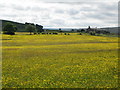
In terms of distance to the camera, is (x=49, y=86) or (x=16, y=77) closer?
(x=49, y=86)

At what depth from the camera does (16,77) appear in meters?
16.5

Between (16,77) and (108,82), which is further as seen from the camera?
(16,77)

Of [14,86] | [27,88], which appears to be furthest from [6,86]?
[27,88]

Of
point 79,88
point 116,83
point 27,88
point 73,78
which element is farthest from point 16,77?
point 116,83

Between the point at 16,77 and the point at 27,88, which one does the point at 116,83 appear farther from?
the point at 16,77

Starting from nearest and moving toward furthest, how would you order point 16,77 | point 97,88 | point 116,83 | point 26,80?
point 97,88, point 116,83, point 26,80, point 16,77

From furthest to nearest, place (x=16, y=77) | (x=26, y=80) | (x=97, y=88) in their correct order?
1. (x=16, y=77)
2. (x=26, y=80)
3. (x=97, y=88)

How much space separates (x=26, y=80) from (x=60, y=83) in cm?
331

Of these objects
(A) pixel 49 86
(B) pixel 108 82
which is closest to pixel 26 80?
(A) pixel 49 86

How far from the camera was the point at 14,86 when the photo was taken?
13.5m

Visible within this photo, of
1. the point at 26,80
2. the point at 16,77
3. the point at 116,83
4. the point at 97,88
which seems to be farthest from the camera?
the point at 16,77

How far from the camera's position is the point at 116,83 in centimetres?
1402

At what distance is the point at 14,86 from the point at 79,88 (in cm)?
508

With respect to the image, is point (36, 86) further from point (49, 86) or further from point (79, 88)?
point (79, 88)
